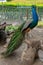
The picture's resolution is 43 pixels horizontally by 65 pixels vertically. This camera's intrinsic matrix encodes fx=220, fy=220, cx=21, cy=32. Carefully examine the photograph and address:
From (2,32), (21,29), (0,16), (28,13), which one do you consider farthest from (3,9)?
(21,29)

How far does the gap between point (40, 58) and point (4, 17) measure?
5.46 metres

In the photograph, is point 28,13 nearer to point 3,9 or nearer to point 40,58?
point 3,9

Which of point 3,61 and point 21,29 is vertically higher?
point 21,29

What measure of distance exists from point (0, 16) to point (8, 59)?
5.35 meters

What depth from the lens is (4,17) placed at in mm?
9508

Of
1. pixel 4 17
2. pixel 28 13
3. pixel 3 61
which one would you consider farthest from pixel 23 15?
pixel 3 61

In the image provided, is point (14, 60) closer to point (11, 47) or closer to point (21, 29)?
point (11, 47)

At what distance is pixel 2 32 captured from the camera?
18.4ft

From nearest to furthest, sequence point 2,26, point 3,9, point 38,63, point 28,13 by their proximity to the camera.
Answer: point 38,63, point 2,26, point 28,13, point 3,9

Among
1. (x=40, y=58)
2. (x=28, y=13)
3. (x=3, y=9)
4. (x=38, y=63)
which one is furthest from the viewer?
(x=3, y=9)

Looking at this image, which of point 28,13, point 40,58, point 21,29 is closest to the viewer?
point 40,58

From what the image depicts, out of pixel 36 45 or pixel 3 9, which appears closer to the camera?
pixel 36 45

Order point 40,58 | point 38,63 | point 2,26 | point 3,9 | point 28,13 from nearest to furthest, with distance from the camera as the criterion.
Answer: point 38,63 → point 40,58 → point 2,26 → point 28,13 → point 3,9

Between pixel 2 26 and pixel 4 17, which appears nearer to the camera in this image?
pixel 2 26
